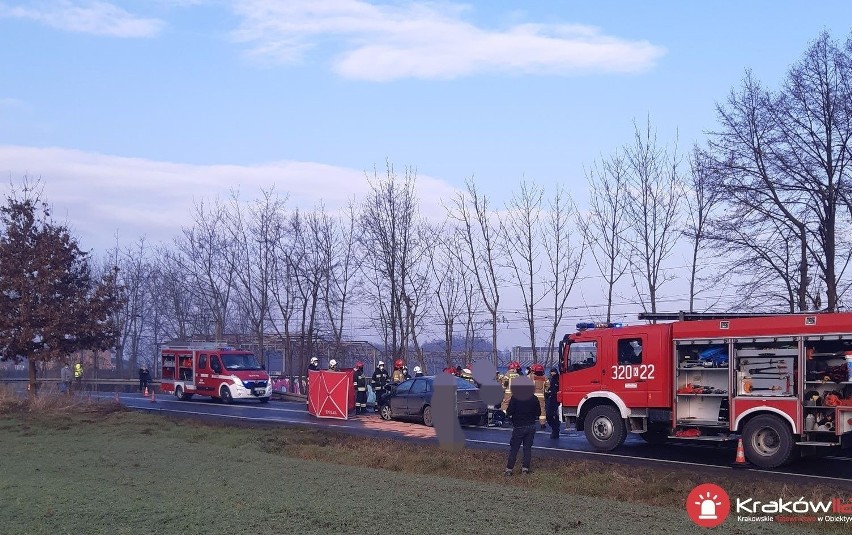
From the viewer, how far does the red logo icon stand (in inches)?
420

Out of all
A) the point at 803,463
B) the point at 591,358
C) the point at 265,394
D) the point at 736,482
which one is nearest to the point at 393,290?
the point at 265,394

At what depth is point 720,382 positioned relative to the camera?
59.3ft

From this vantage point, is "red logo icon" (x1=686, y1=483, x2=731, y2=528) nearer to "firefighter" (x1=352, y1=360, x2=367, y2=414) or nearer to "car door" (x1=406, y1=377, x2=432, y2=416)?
"car door" (x1=406, y1=377, x2=432, y2=416)

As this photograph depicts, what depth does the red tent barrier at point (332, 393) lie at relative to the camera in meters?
27.9

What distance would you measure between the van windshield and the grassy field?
15002 mm

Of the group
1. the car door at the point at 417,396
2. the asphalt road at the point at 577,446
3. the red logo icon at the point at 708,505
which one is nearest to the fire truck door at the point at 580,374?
the asphalt road at the point at 577,446

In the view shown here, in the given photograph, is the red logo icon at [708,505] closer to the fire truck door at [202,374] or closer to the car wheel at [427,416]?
the car wheel at [427,416]

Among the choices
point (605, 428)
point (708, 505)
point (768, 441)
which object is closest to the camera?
point (708, 505)

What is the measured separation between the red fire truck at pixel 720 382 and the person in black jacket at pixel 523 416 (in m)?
4.59

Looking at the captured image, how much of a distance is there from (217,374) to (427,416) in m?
13.8

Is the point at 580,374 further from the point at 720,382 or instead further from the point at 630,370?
the point at 720,382

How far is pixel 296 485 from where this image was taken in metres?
13.5

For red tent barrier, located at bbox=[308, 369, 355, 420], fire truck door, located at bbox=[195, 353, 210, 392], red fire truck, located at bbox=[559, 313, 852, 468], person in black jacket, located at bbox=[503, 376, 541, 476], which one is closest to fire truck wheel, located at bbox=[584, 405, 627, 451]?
red fire truck, located at bbox=[559, 313, 852, 468]

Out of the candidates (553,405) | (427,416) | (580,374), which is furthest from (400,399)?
(580,374)
